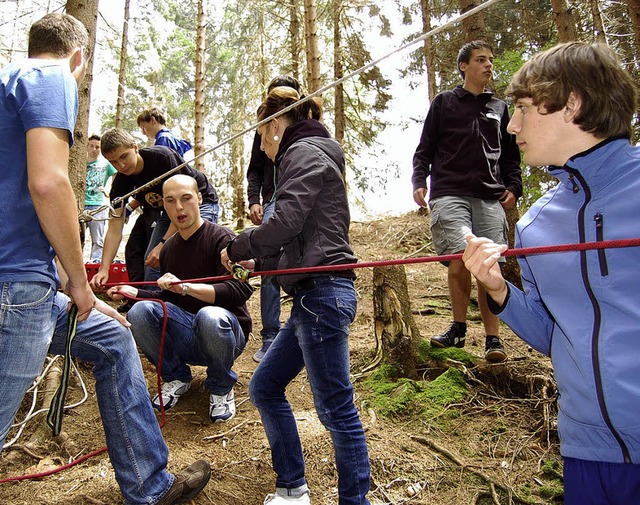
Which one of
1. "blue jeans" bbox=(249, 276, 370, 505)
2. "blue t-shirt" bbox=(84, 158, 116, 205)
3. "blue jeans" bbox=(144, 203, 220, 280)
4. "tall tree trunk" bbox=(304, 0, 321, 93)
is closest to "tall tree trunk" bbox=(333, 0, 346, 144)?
"tall tree trunk" bbox=(304, 0, 321, 93)

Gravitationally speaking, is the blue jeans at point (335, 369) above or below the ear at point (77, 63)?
below

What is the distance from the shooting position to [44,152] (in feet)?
6.07

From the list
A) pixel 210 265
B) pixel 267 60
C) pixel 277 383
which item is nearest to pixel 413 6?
pixel 267 60

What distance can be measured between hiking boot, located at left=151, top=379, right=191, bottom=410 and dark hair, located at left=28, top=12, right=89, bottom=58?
237cm

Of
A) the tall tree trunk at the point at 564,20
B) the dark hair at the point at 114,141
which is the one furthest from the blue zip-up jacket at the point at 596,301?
the tall tree trunk at the point at 564,20

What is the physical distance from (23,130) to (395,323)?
287cm

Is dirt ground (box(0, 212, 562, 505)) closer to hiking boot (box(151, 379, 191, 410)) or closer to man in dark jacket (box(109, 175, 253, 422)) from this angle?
hiking boot (box(151, 379, 191, 410))

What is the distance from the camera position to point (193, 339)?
3611 millimetres

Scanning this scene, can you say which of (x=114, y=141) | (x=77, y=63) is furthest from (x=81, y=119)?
(x=77, y=63)

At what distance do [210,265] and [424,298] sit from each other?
333 cm

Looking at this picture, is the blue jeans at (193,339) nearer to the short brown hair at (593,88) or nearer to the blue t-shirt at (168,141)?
the blue t-shirt at (168,141)

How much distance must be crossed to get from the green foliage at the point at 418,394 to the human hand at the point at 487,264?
187 cm

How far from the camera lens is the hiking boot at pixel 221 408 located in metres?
3.47

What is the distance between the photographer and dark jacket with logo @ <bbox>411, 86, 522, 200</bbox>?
12.9 feet
